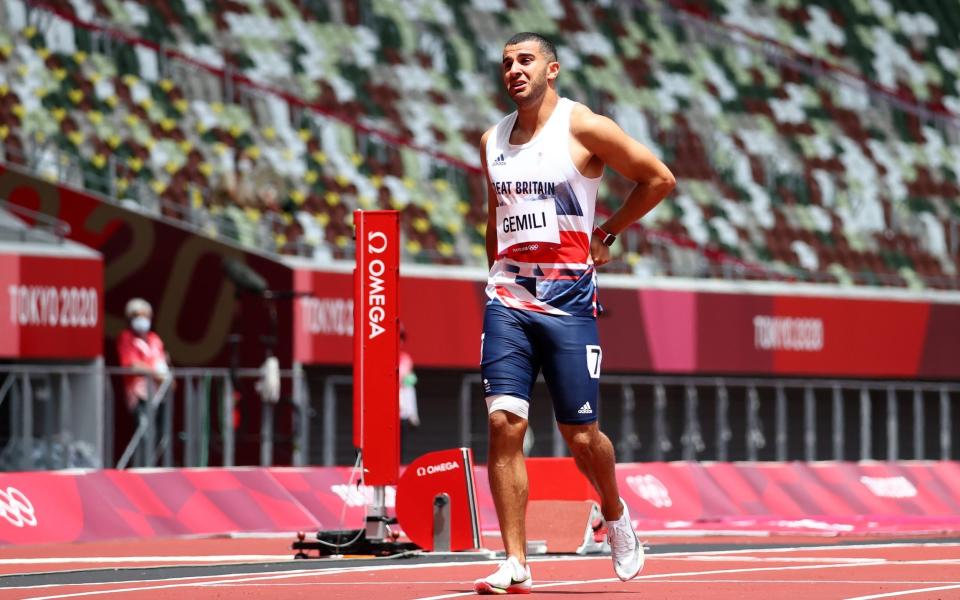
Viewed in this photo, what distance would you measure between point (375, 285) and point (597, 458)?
359 cm

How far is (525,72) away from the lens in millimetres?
8438

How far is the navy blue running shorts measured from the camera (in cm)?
829

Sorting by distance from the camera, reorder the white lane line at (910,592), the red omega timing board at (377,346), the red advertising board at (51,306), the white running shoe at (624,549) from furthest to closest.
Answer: the red advertising board at (51,306) < the red omega timing board at (377,346) < the white running shoe at (624,549) < the white lane line at (910,592)

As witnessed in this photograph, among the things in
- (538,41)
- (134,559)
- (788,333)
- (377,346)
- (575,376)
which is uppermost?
(538,41)

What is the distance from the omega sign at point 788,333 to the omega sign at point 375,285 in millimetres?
14504

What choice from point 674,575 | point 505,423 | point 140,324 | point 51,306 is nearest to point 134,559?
point 674,575

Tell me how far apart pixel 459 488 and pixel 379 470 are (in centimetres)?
57

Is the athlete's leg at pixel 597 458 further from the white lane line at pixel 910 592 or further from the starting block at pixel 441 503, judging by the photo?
the starting block at pixel 441 503

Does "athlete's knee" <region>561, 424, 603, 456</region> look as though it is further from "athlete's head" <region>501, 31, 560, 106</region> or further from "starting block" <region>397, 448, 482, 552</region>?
"starting block" <region>397, 448, 482, 552</region>

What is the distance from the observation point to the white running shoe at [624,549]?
27.8ft

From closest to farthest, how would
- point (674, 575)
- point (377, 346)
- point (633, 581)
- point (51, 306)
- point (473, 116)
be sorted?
point (633, 581)
point (674, 575)
point (377, 346)
point (51, 306)
point (473, 116)

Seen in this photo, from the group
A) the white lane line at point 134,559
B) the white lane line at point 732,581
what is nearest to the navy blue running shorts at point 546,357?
the white lane line at point 732,581

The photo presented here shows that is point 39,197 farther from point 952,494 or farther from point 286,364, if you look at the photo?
point 952,494

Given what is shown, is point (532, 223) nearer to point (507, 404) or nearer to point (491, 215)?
point (491, 215)
